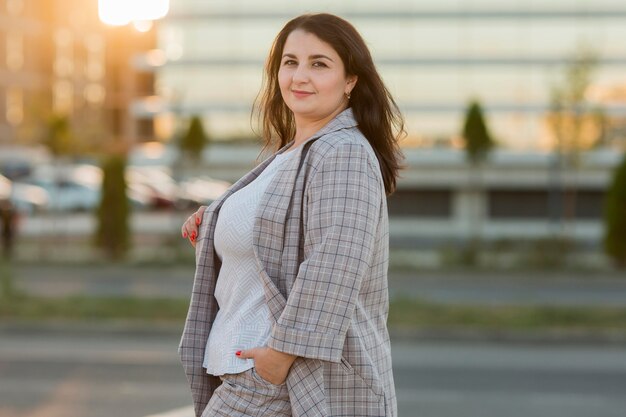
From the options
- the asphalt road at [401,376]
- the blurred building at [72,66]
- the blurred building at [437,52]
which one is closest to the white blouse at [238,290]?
the asphalt road at [401,376]

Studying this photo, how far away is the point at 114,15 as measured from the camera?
77562 mm

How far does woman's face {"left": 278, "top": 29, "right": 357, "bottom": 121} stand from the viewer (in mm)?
2975

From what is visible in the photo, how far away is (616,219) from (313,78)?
22522mm

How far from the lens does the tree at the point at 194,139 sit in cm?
2995

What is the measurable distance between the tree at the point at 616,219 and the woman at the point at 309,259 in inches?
870

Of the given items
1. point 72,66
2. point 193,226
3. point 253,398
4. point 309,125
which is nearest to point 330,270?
point 253,398

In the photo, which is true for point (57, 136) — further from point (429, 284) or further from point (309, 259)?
point (309, 259)

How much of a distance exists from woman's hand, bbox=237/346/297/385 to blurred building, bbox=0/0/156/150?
179ft

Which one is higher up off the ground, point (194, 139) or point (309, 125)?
point (309, 125)

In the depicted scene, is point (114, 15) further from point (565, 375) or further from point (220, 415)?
point (220, 415)

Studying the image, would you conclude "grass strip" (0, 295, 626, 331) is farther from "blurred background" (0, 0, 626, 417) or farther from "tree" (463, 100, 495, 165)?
"tree" (463, 100, 495, 165)

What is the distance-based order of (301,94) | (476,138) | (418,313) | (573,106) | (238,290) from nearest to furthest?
1. (238,290)
2. (301,94)
3. (418,313)
4. (476,138)
5. (573,106)

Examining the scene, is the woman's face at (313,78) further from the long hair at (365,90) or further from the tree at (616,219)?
the tree at (616,219)

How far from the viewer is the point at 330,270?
2707 millimetres
